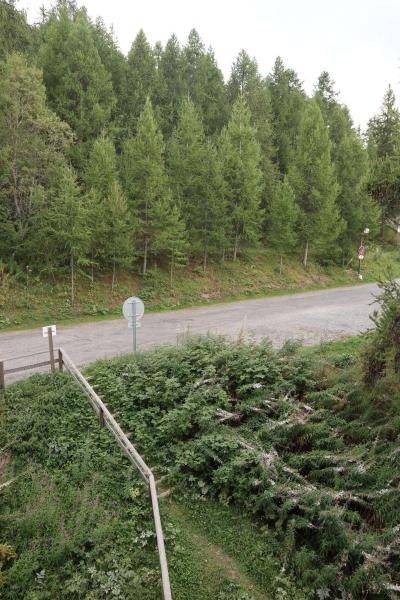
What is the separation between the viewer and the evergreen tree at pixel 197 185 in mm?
23844

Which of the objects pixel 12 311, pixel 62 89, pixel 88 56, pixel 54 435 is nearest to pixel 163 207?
pixel 12 311

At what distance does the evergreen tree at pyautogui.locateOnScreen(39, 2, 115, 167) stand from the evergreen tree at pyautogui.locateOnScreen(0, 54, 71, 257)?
5029mm

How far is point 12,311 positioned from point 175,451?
40.1ft

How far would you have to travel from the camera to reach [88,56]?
25.3m

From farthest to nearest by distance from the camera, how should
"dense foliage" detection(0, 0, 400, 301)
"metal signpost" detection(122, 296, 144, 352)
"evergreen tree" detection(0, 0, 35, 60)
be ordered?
"evergreen tree" detection(0, 0, 35, 60), "dense foliage" detection(0, 0, 400, 301), "metal signpost" detection(122, 296, 144, 352)

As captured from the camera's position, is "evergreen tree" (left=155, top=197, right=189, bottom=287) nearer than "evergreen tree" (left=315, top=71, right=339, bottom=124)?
Yes

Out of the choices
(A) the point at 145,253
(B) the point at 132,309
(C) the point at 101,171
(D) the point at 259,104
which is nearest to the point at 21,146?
(C) the point at 101,171

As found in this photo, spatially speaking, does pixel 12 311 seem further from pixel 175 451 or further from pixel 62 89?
pixel 62 89

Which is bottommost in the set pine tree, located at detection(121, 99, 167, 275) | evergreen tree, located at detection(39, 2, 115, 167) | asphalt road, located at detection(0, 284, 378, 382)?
asphalt road, located at detection(0, 284, 378, 382)

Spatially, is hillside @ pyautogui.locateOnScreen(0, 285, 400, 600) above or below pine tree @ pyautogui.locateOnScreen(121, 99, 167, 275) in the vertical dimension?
below

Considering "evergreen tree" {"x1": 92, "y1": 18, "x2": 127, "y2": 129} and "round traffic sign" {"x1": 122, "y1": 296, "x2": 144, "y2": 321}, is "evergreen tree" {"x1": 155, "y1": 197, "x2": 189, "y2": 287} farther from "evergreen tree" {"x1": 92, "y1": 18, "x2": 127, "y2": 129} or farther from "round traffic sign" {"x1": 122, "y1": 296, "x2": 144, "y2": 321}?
"evergreen tree" {"x1": 92, "y1": 18, "x2": 127, "y2": 129}

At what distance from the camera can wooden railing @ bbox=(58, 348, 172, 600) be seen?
5.19 metres

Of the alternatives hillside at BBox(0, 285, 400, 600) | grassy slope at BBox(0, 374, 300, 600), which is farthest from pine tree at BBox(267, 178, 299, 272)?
grassy slope at BBox(0, 374, 300, 600)

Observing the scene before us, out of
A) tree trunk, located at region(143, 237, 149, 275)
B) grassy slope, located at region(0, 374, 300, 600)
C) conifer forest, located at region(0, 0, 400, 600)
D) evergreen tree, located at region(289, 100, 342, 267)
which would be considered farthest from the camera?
evergreen tree, located at region(289, 100, 342, 267)
